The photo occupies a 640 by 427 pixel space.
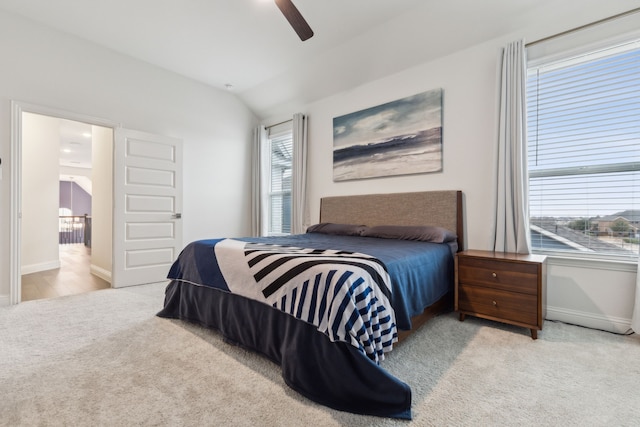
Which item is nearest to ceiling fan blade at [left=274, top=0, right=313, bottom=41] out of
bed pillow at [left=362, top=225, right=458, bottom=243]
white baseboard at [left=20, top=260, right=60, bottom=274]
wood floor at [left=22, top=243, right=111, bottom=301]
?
bed pillow at [left=362, top=225, right=458, bottom=243]

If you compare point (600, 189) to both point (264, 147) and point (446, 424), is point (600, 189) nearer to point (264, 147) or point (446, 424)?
point (446, 424)

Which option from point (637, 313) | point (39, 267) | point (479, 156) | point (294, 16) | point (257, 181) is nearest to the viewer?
point (294, 16)

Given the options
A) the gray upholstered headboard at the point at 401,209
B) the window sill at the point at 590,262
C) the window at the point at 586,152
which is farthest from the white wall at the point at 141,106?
the window sill at the point at 590,262

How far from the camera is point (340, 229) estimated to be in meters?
3.54

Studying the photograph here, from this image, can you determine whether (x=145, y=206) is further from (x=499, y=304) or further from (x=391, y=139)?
(x=499, y=304)

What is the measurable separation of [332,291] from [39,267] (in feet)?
18.9

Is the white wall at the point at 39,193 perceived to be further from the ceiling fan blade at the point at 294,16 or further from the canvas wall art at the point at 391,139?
the ceiling fan blade at the point at 294,16

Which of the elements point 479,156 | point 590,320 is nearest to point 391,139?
point 479,156

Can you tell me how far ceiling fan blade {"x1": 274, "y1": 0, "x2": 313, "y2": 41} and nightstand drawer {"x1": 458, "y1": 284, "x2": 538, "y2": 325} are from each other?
2297 mm

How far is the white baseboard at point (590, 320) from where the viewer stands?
7.57 feet

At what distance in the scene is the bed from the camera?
1.37 m

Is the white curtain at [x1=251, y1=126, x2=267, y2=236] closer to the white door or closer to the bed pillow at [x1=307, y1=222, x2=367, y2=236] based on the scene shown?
the white door

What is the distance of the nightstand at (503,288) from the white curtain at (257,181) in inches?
137

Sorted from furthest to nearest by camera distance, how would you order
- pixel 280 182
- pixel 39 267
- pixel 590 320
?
1. pixel 280 182
2. pixel 39 267
3. pixel 590 320
